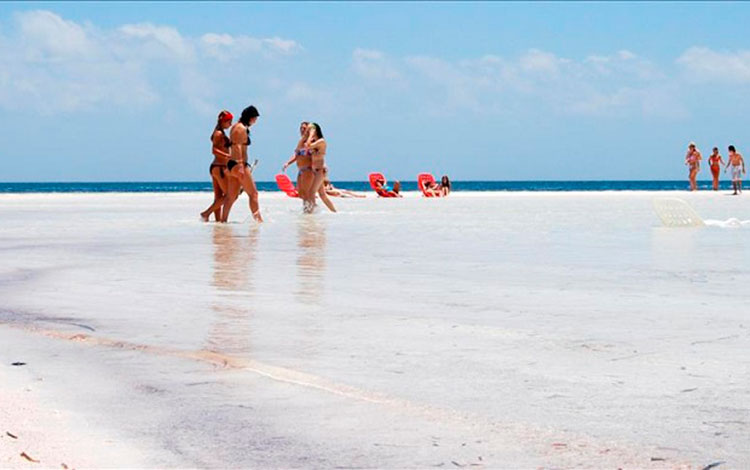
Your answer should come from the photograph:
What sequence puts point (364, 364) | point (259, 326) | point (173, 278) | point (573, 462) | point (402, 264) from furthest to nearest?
1. point (402, 264)
2. point (173, 278)
3. point (259, 326)
4. point (364, 364)
5. point (573, 462)

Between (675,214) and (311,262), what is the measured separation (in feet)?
31.9

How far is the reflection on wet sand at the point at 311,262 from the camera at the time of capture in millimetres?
7707

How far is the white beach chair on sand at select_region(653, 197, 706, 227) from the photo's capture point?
685 inches

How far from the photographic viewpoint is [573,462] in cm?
328

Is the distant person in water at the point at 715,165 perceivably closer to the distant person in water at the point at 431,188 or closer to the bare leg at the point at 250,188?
the distant person in water at the point at 431,188

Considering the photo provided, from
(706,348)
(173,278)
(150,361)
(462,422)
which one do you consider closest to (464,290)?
(173,278)

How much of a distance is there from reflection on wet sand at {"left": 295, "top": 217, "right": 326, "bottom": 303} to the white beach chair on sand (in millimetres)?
5049

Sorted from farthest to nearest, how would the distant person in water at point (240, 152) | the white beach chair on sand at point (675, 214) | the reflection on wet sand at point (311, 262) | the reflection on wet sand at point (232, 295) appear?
the distant person in water at point (240, 152) < the white beach chair on sand at point (675, 214) < the reflection on wet sand at point (311, 262) < the reflection on wet sand at point (232, 295)

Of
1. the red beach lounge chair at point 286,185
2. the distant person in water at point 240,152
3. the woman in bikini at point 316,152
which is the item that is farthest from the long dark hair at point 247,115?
the red beach lounge chair at point 286,185

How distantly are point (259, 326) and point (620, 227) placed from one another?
38.1 ft

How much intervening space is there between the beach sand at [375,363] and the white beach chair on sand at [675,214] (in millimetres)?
7062

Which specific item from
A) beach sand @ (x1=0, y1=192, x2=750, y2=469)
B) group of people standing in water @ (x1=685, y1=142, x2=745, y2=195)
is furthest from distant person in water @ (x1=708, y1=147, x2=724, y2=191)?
beach sand @ (x1=0, y1=192, x2=750, y2=469)

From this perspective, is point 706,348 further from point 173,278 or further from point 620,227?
point 620,227

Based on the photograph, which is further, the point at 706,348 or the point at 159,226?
the point at 159,226
